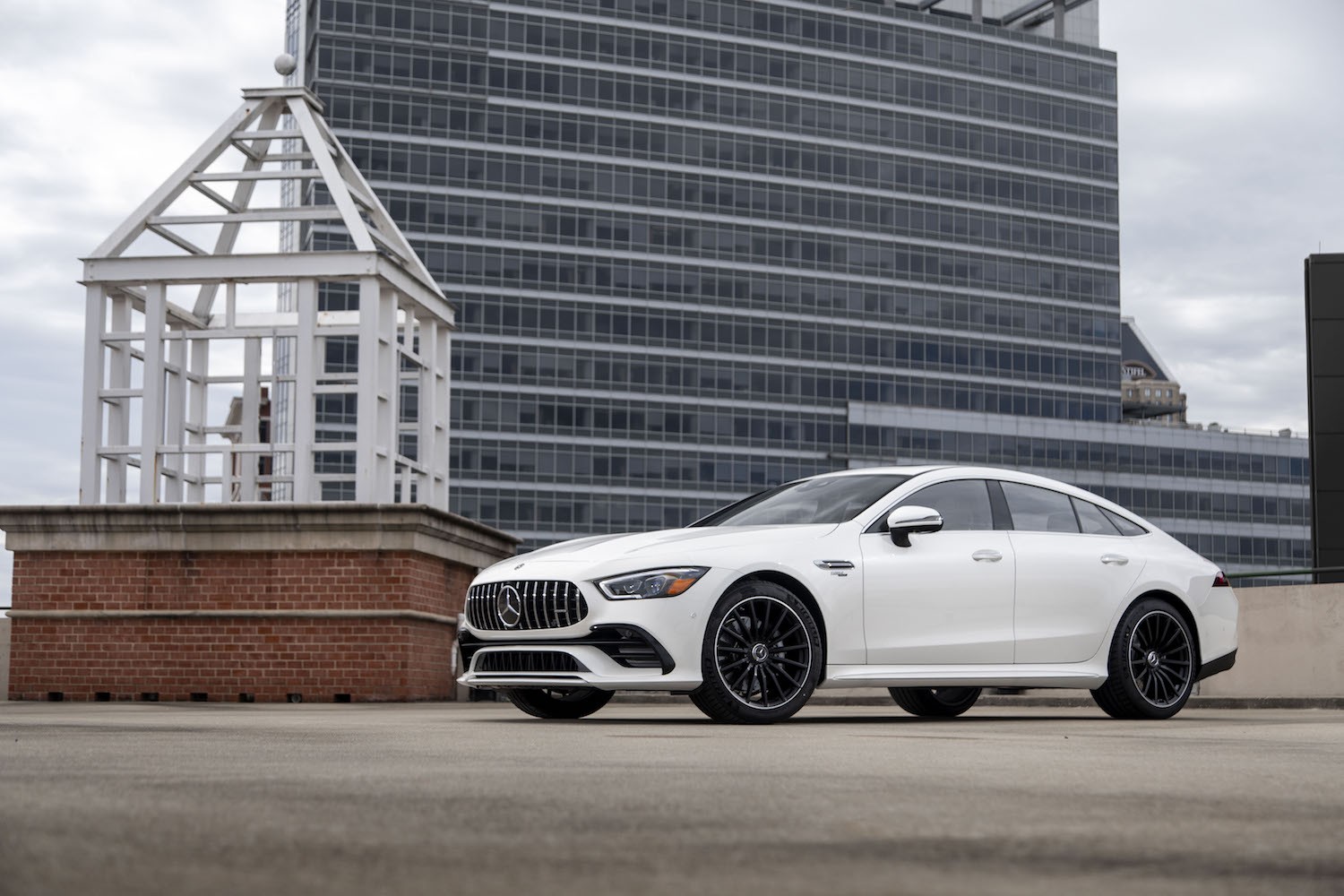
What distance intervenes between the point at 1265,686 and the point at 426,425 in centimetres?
835

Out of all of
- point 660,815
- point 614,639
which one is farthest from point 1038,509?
point 660,815

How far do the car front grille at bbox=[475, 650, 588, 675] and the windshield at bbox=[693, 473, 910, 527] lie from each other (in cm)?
145

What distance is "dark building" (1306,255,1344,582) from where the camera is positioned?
19859mm

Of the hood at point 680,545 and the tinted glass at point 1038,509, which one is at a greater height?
the tinted glass at point 1038,509

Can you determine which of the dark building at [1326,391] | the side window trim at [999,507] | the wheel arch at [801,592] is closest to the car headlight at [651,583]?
the wheel arch at [801,592]

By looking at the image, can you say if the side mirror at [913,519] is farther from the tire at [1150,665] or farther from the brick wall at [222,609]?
the brick wall at [222,609]

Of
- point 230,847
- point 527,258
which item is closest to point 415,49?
point 527,258

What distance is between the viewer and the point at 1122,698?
1039cm

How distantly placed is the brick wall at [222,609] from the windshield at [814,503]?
5.30 metres

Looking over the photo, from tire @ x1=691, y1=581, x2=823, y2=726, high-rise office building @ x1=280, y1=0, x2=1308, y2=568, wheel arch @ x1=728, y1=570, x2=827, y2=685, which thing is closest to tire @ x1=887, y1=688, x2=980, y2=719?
wheel arch @ x1=728, y1=570, x2=827, y2=685

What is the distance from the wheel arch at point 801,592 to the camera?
29.8 feet

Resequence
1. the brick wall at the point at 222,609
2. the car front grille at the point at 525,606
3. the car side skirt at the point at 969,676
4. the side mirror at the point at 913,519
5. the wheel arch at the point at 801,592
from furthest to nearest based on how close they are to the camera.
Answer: the brick wall at the point at 222,609, the side mirror at the point at 913,519, the car side skirt at the point at 969,676, the wheel arch at the point at 801,592, the car front grille at the point at 525,606

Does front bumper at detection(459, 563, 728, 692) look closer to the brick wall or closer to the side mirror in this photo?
the side mirror

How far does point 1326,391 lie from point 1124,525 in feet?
34.4
